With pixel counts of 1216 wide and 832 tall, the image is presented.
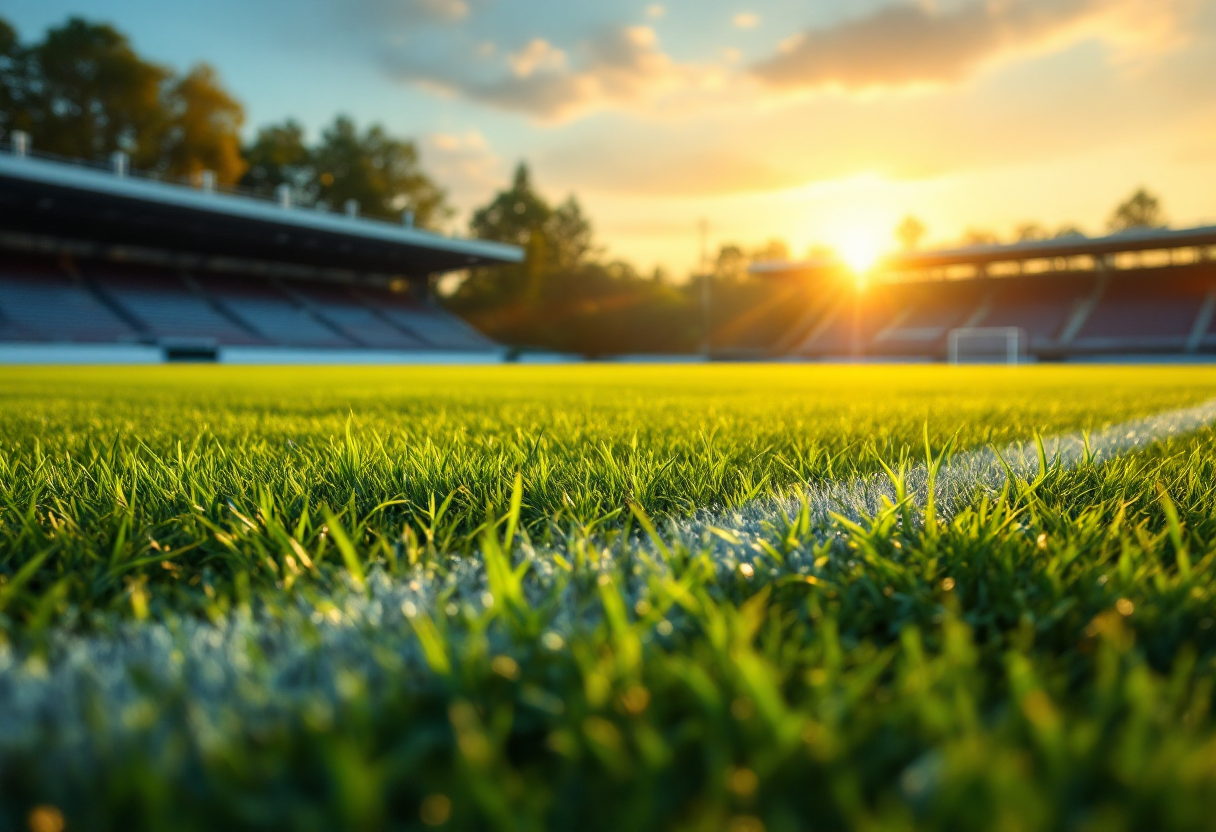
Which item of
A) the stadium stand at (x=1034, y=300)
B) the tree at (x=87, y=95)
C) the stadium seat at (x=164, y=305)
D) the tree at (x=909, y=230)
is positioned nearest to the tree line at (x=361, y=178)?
the tree at (x=87, y=95)

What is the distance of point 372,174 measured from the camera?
44.2 meters

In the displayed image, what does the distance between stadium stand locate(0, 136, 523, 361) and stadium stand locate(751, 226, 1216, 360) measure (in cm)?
1555

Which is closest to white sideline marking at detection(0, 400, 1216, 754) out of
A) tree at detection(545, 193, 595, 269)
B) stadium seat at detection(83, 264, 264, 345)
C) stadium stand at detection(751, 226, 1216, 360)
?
stadium seat at detection(83, 264, 264, 345)

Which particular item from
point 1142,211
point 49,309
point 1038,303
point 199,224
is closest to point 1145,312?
point 1038,303

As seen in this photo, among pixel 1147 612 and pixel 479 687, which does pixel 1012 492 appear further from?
pixel 479 687

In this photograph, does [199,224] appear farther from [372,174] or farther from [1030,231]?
[1030,231]

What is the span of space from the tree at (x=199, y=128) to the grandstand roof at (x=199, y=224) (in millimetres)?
7290

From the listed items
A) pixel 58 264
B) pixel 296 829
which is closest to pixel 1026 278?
pixel 58 264

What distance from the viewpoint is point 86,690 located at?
593mm

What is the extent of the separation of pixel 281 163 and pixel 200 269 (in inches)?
547

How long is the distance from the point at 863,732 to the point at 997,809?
110 millimetres

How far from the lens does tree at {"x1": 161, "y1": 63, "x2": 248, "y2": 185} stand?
3512cm

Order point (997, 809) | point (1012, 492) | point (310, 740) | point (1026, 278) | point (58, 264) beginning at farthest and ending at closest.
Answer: point (1026, 278) < point (58, 264) < point (1012, 492) < point (310, 740) < point (997, 809)

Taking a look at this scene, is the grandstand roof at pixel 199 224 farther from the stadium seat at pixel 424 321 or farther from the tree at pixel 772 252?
the tree at pixel 772 252
